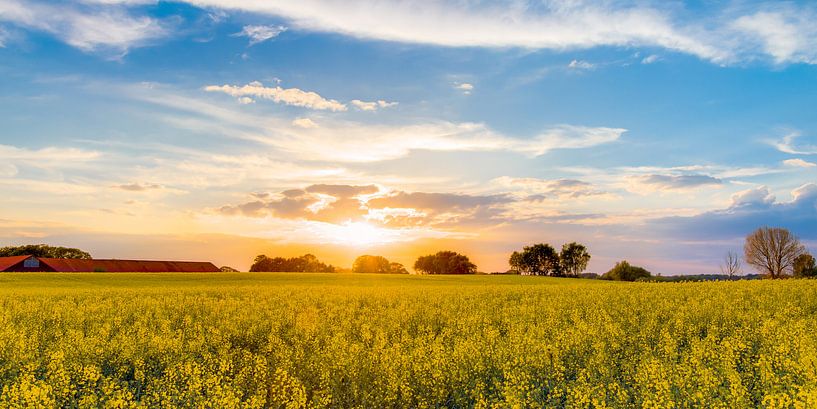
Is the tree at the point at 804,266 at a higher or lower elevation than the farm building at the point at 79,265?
higher

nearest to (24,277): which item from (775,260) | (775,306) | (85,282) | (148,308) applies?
(85,282)

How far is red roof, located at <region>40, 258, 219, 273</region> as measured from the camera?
8975 cm

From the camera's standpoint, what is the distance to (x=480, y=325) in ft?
68.2

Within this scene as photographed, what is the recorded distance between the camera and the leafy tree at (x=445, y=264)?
117750 millimetres

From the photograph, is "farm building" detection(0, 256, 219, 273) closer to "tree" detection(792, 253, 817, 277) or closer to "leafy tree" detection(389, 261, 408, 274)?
"leafy tree" detection(389, 261, 408, 274)

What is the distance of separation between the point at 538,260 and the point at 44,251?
10118 centimetres

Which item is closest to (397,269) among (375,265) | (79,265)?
(375,265)

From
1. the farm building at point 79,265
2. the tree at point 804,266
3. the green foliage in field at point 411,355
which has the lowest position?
the green foliage in field at point 411,355

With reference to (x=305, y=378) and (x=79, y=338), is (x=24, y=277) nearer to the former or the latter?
(x=79, y=338)

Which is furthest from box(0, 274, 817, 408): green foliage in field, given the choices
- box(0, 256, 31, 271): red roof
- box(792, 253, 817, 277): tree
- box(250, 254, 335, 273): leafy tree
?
box(250, 254, 335, 273): leafy tree

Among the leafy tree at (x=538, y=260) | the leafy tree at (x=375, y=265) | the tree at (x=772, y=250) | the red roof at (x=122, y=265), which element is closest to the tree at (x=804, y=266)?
the tree at (x=772, y=250)

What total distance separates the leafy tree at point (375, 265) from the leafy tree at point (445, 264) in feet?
42.6

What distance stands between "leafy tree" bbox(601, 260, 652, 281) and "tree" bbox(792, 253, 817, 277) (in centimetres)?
2066

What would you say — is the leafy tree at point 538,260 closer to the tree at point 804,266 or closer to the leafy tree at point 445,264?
the leafy tree at point 445,264
